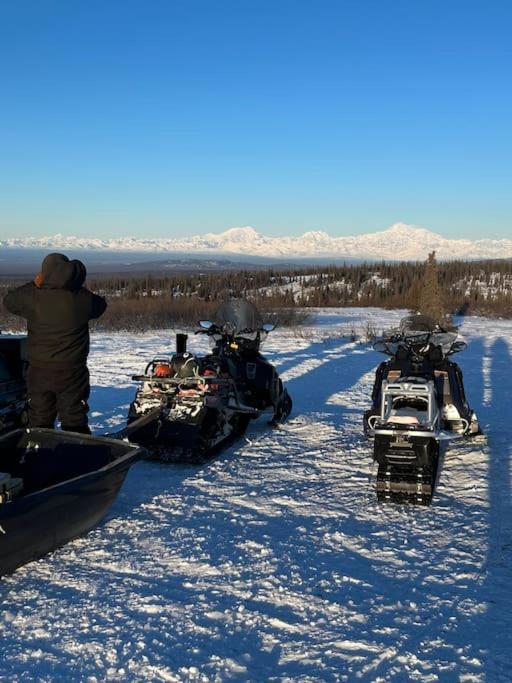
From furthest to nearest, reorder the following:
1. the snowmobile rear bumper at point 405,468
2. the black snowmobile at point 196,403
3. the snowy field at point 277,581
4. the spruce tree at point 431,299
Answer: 1. the spruce tree at point 431,299
2. the black snowmobile at point 196,403
3. the snowmobile rear bumper at point 405,468
4. the snowy field at point 277,581

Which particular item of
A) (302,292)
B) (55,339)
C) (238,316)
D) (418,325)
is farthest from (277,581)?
(302,292)

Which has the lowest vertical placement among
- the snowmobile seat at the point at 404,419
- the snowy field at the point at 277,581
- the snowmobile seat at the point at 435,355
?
the snowy field at the point at 277,581

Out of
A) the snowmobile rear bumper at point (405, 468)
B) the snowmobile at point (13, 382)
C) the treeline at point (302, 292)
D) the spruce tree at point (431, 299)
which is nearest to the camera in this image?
the snowmobile rear bumper at point (405, 468)

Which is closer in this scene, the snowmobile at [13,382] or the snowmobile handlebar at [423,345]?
the snowmobile at [13,382]

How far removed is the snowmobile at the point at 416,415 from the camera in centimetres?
519

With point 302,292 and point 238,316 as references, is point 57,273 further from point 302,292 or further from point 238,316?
point 302,292

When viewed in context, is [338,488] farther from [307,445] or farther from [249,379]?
[249,379]

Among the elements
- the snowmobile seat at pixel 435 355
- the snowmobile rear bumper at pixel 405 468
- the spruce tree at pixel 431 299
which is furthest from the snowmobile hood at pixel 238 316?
the spruce tree at pixel 431 299

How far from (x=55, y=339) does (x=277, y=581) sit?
2.67 metres

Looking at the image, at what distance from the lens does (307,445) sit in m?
7.10

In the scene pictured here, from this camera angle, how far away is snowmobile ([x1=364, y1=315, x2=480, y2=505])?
519cm

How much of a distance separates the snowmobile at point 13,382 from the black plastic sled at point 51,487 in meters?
0.79

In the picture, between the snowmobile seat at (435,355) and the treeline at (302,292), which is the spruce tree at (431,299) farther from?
the snowmobile seat at (435,355)

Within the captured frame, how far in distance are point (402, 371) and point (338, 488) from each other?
4.70 ft
